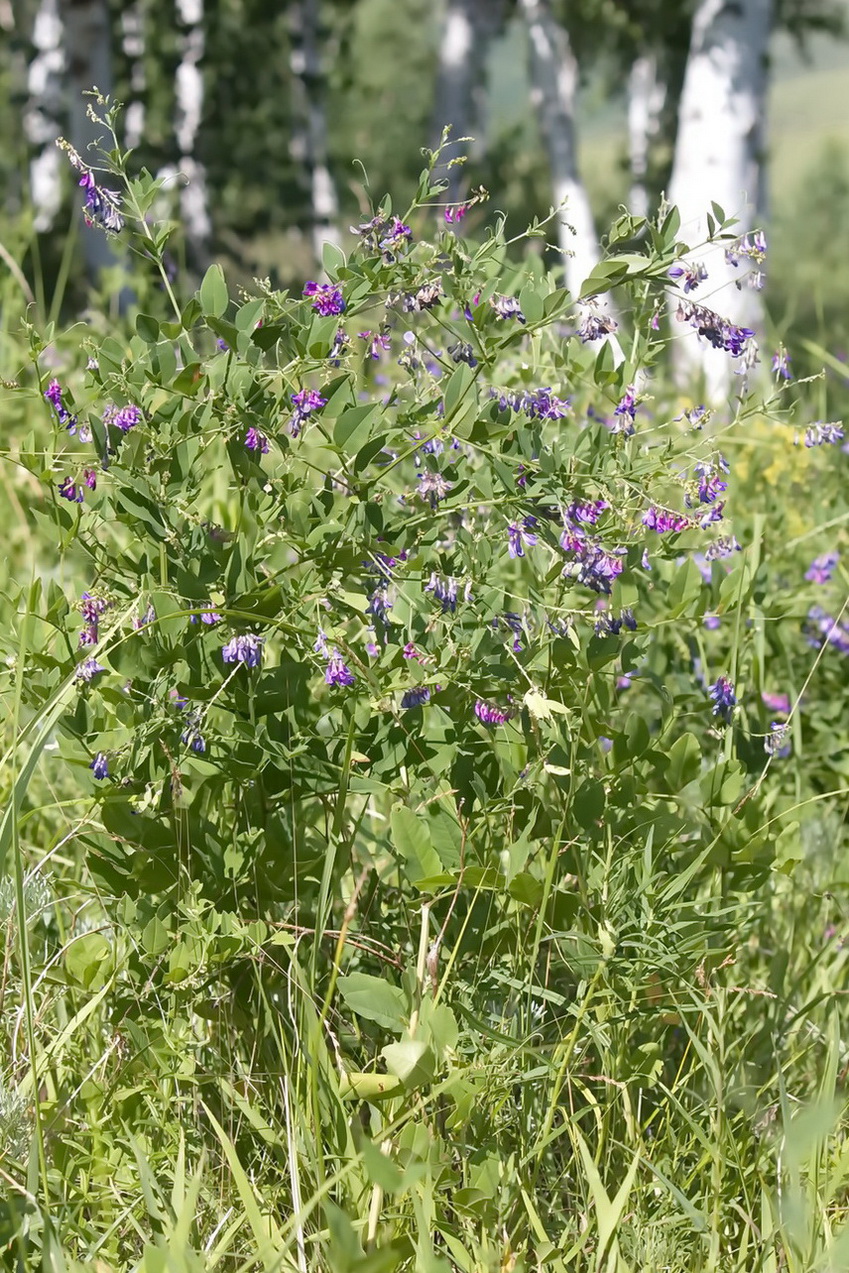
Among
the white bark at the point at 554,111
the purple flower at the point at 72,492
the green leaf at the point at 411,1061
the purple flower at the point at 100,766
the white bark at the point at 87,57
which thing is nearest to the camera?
the green leaf at the point at 411,1061

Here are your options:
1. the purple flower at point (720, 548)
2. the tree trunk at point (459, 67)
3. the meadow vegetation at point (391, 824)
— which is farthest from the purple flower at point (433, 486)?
the tree trunk at point (459, 67)

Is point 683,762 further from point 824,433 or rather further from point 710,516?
point 824,433

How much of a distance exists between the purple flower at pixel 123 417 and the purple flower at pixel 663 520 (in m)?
0.61

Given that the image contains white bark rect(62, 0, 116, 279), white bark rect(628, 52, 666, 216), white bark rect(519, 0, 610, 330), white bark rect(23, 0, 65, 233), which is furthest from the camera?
white bark rect(628, 52, 666, 216)

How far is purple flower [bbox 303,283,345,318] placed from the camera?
146cm

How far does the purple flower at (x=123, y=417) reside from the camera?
1.45 metres

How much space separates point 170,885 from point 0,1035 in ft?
1.03

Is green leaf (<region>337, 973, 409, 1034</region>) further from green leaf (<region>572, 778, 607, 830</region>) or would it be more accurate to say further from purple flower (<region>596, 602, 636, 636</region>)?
purple flower (<region>596, 602, 636, 636</region>)

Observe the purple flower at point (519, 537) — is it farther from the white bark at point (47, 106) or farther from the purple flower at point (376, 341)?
the white bark at point (47, 106)

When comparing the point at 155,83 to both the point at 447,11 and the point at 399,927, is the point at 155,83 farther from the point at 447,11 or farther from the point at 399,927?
the point at 399,927

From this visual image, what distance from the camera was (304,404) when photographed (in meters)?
1.44

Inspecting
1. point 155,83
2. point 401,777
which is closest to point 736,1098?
point 401,777

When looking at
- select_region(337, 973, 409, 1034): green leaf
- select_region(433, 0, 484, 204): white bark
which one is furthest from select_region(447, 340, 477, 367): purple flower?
select_region(433, 0, 484, 204): white bark

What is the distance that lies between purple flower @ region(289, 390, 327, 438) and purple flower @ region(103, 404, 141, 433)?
184 mm
